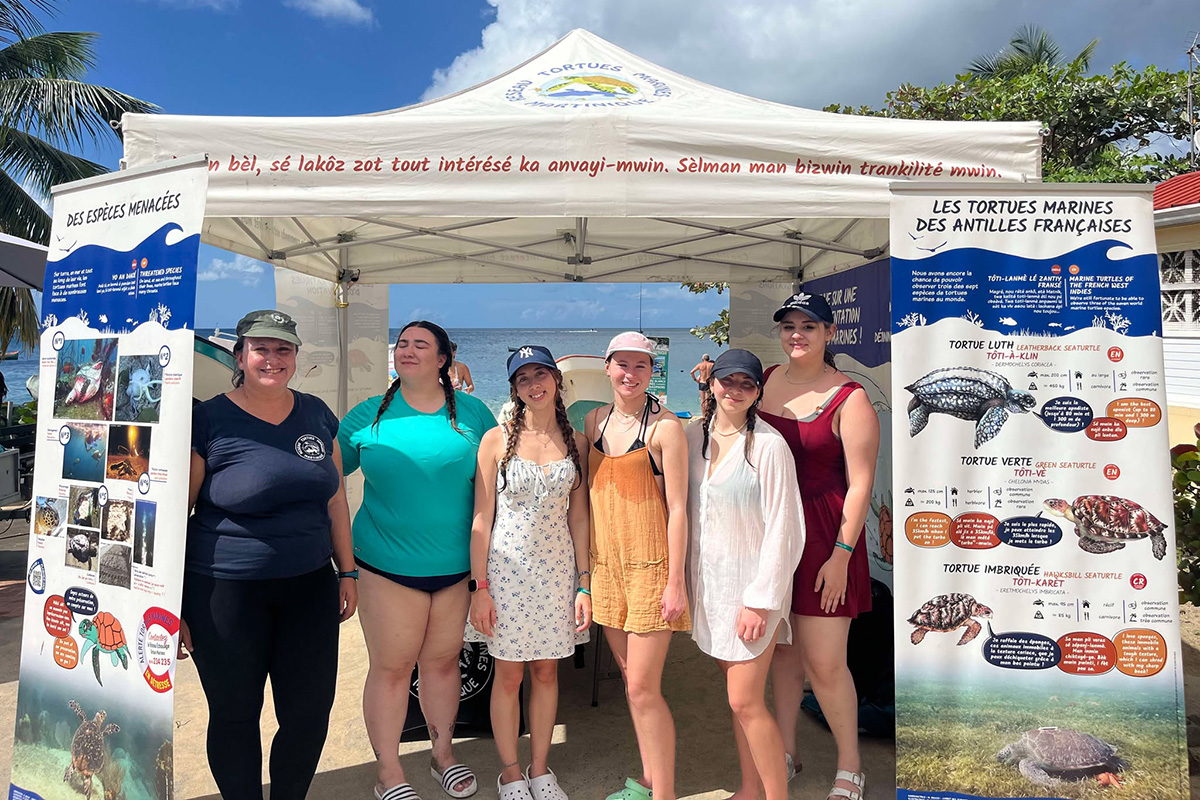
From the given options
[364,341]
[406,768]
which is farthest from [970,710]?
[364,341]

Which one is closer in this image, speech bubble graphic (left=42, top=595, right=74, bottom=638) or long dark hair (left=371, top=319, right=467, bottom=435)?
speech bubble graphic (left=42, top=595, right=74, bottom=638)

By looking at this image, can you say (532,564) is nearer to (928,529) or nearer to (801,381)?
(801,381)

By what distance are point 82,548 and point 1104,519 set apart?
3.09 metres

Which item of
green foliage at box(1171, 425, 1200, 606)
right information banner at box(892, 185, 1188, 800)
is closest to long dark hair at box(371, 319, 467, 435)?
right information banner at box(892, 185, 1188, 800)

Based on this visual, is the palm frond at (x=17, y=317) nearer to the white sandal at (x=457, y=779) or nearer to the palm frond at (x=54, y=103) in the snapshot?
the palm frond at (x=54, y=103)

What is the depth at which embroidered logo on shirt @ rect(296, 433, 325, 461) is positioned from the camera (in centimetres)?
213

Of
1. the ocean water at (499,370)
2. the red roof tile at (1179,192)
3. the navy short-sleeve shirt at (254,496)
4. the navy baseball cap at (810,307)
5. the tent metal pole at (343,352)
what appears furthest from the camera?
the ocean water at (499,370)

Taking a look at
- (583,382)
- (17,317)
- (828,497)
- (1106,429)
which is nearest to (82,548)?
(828,497)

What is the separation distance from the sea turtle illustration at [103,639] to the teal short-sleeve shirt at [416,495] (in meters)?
0.70

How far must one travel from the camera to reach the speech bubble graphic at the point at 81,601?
7.20 ft

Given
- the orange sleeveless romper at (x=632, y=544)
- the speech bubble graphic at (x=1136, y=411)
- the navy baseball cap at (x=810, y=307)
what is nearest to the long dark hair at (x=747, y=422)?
the orange sleeveless romper at (x=632, y=544)

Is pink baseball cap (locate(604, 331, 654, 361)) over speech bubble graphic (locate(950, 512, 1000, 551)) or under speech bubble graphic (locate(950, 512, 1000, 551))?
over

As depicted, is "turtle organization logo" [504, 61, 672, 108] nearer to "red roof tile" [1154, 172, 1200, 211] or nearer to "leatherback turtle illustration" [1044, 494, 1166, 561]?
"leatherback turtle illustration" [1044, 494, 1166, 561]

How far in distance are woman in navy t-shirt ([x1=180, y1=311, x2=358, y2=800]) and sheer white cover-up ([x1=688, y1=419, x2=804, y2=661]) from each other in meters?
1.14
